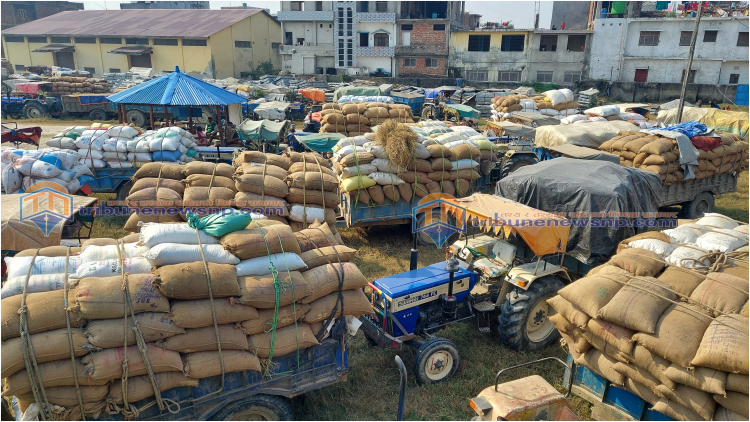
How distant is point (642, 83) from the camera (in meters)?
33.9

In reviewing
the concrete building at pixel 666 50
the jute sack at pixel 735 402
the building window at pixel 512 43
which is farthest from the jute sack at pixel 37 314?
the concrete building at pixel 666 50

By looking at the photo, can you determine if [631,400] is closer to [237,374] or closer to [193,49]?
[237,374]

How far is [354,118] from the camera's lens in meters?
15.7

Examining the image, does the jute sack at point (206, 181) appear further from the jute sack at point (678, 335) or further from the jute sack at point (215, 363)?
the jute sack at point (678, 335)

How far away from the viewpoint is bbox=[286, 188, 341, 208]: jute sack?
8.23 meters

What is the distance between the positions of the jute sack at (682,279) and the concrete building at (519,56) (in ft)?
118

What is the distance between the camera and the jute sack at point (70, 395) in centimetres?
369

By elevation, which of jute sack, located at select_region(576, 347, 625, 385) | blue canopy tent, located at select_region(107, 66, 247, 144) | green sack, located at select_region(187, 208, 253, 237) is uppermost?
blue canopy tent, located at select_region(107, 66, 247, 144)

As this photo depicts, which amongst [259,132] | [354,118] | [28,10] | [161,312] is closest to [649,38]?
[354,118]

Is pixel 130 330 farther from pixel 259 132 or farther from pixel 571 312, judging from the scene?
pixel 259 132

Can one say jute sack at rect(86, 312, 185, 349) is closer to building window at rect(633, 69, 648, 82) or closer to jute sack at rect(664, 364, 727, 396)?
jute sack at rect(664, 364, 727, 396)

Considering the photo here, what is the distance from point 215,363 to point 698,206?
39.7ft

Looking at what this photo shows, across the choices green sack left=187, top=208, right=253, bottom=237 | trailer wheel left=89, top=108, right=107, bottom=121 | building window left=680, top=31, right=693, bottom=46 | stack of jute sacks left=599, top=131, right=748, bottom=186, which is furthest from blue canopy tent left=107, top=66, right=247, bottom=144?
building window left=680, top=31, right=693, bottom=46

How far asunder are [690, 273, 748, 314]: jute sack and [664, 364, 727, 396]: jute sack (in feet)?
2.22
